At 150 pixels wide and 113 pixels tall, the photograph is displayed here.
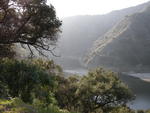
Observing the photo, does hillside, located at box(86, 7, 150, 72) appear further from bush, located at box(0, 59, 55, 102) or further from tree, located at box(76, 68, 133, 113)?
bush, located at box(0, 59, 55, 102)

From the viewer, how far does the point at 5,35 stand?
40.7 feet

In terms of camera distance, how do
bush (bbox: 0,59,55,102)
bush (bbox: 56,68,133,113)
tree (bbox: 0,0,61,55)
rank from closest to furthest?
bush (bbox: 0,59,55,102) < tree (bbox: 0,0,61,55) < bush (bbox: 56,68,133,113)

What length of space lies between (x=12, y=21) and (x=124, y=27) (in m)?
164

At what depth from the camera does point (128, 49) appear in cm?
15325

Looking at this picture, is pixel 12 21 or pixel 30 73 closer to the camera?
pixel 30 73

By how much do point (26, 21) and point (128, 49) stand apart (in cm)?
14560

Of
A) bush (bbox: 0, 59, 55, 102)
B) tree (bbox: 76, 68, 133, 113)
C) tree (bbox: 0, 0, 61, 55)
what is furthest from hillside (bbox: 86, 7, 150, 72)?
bush (bbox: 0, 59, 55, 102)

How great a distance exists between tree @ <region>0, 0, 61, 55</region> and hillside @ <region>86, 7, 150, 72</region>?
11833cm

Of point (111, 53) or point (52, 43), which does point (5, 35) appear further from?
point (111, 53)

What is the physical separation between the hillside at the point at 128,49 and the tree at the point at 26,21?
11833 centimetres

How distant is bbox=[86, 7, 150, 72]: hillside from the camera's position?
5379 inches

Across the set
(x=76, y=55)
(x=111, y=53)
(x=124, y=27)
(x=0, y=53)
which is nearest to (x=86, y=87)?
(x=0, y=53)

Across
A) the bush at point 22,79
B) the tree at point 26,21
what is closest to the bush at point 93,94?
the tree at point 26,21

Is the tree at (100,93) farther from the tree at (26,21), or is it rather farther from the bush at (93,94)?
the tree at (26,21)
